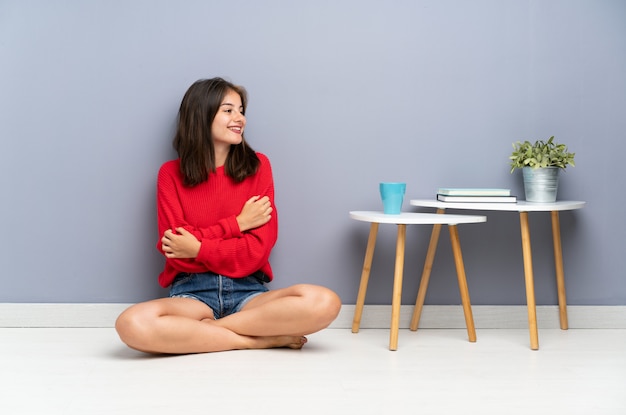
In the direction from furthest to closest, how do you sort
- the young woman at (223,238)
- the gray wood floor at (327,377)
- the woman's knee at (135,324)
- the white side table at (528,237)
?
the white side table at (528,237)
the young woman at (223,238)
the woman's knee at (135,324)
the gray wood floor at (327,377)

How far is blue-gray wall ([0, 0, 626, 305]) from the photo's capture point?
2.35 m

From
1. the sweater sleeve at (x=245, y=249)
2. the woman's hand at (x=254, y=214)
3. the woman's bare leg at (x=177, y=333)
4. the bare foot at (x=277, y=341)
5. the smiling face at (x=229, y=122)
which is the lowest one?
the bare foot at (x=277, y=341)

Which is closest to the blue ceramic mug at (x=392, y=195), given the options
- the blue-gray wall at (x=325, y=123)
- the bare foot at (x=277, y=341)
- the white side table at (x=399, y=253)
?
A: the white side table at (x=399, y=253)

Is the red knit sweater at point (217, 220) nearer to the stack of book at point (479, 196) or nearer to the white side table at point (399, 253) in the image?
the white side table at point (399, 253)

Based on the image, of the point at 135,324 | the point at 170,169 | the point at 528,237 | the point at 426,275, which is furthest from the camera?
the point at 426,275

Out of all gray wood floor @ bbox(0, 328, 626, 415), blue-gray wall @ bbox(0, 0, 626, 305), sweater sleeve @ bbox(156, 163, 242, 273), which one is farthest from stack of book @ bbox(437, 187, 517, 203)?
sweater sleeve @ bbox(156, 163, 242, 273)

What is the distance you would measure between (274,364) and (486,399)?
1.87 ft

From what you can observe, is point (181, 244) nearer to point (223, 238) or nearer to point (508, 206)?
point (223, 238)

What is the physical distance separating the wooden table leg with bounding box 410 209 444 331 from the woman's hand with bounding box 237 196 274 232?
0.55m

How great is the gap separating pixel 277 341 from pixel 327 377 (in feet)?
1.13

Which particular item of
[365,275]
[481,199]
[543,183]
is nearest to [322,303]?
[365,275]

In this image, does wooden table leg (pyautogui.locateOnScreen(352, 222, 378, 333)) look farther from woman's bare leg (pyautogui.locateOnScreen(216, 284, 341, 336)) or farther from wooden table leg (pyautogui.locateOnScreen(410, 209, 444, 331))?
woman's bare leg (pyautogui.locateOnScreen(216, 284, 341, 336))

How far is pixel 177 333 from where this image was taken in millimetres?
1938

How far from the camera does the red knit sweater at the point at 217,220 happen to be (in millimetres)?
2148
